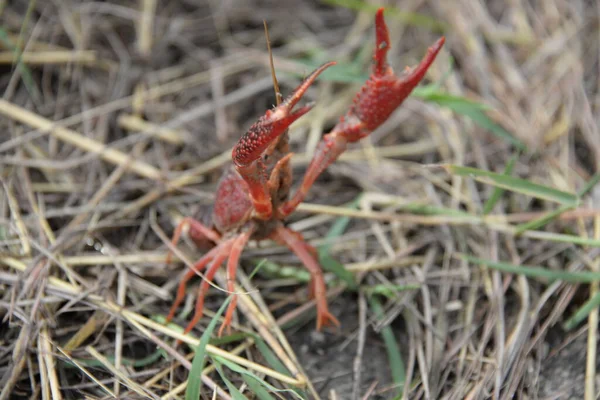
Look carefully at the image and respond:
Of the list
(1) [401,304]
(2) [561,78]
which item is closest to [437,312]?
(1) [401,304]

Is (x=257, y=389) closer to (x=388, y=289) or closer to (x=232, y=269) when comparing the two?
(x=232, y=269)

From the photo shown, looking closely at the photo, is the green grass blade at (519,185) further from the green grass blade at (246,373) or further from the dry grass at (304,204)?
the green grass blade at (246,373)

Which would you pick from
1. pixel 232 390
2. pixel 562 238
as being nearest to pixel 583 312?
pixel 562 238

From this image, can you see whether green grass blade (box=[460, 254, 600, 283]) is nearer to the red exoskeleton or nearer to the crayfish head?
the red exoskeleton

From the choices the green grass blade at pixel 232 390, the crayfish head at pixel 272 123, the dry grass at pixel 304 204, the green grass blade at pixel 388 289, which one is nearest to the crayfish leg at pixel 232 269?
the dry grass at pixel 304 204

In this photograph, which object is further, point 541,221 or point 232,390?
point 541,221

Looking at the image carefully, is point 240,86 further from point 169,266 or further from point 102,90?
point 169,266

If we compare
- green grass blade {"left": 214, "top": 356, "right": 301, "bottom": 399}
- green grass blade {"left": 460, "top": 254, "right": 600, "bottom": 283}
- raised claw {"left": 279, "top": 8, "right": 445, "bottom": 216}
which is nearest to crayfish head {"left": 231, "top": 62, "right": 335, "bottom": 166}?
raised claw {"left": 279, "top": 8, "right": 445, "bottom": 216}
